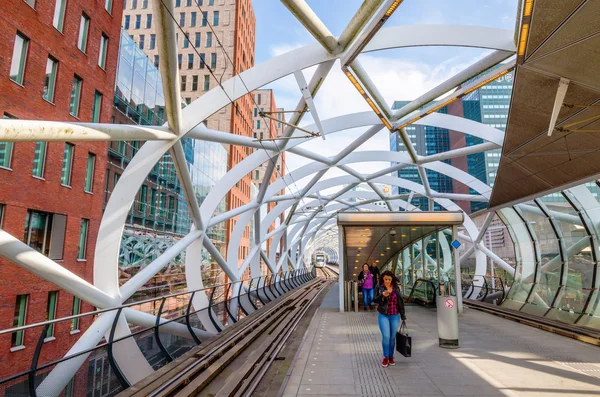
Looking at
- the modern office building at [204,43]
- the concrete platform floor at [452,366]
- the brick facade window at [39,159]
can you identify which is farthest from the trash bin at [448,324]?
the modern office building at [204,43]

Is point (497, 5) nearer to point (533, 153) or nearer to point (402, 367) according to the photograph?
point (533, 153)

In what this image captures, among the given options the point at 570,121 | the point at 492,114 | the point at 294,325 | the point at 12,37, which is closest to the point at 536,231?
the point at 570,121

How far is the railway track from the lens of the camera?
5820mm

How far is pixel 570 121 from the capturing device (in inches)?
328

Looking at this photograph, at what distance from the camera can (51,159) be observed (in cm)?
1773

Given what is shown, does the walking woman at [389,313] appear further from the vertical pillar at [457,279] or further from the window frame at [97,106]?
the window frame at [97,106]

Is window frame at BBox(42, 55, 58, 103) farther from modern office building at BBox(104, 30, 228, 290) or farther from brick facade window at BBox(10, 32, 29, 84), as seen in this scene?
modern office building at BBox(104, 30, 228, 290)

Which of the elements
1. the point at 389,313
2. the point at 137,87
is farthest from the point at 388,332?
the point at 137,87

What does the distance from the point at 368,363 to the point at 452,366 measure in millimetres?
1404

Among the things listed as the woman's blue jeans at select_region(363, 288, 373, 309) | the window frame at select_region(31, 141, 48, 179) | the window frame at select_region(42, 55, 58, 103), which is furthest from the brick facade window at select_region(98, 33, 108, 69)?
the woman's blue jeans at select_region(363, 288, 373, 309)

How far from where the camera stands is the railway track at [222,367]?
5.82 meters

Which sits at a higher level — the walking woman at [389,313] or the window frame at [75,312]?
the walking woman at [389,313]

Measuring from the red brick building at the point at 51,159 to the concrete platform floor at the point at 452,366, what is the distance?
1175 centimetres

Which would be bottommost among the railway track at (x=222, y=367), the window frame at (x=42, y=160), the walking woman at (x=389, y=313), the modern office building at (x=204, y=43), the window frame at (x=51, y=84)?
the railway track at (x=222, y=367)
